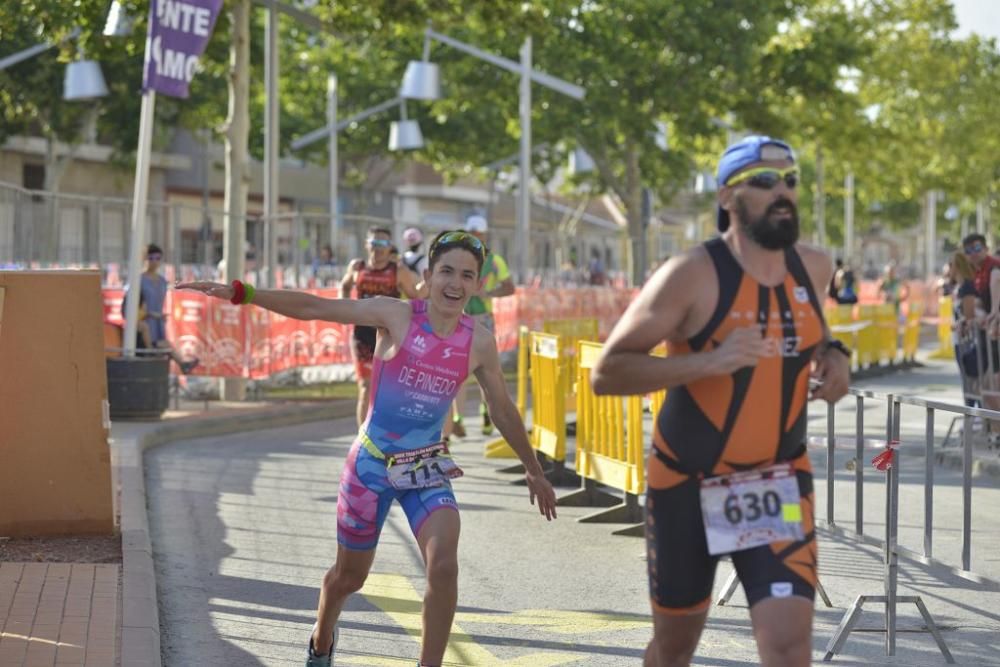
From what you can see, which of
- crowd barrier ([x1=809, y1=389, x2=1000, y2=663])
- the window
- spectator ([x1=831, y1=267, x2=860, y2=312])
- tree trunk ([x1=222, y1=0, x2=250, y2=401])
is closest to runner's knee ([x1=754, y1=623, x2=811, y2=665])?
crowd barrier ([x1=809, y1=389, x2=1000, y2=663])

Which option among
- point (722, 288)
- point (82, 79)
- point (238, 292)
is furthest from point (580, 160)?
point (722, 288)

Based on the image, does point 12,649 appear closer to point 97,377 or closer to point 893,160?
point 97,377

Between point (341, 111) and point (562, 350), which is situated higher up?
point (341, 111)

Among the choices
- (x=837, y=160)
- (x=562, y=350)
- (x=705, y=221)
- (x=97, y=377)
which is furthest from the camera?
(x=705, y=221)

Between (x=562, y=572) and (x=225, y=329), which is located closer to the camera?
(x=562, y=572)

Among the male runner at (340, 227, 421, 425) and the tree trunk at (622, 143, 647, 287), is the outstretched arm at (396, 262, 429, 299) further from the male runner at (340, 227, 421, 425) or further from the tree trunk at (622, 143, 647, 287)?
the tree trunk at (622, 143, 647, 287)

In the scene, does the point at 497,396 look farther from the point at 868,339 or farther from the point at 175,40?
the point at 868,339

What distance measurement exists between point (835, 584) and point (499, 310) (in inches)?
624

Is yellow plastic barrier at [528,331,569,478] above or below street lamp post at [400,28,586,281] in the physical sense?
below

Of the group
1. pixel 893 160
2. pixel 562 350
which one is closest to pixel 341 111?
pixel 893 160

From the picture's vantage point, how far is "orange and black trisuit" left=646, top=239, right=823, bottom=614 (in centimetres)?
459

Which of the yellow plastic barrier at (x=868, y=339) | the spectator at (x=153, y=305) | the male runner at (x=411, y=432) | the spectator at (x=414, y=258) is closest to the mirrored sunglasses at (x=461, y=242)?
the male runner at (x=411, y=432)

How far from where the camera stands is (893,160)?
176 ft

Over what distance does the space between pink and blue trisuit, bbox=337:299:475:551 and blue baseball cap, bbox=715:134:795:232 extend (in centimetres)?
170
